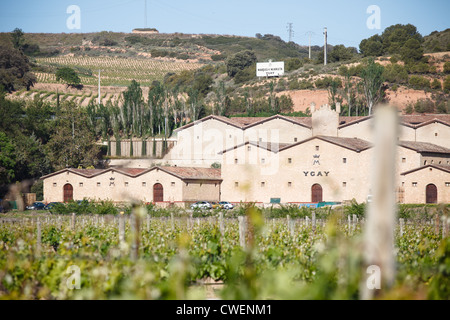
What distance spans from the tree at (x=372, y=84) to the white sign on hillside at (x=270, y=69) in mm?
16937

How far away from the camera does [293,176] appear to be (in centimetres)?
4416

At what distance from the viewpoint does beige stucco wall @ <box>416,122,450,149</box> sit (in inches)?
1850

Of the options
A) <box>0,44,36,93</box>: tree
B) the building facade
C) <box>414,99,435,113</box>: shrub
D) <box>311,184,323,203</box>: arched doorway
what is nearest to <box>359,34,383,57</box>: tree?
<box>414,99,435,113</box>: shrub

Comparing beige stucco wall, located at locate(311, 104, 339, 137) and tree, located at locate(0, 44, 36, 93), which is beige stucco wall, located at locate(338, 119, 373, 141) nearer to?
beige stucco wall, located at locate(311, 104, 339, 137)

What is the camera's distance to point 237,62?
102 meters

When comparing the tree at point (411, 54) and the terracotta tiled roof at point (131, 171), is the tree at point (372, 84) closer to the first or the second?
the tree at point (411, 54)

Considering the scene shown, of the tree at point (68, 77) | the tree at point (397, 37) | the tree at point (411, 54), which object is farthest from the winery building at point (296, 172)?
the tree at point (68, 77)

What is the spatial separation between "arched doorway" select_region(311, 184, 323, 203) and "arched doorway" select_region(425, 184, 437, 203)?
7.15 metres

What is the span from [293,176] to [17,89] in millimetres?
60924

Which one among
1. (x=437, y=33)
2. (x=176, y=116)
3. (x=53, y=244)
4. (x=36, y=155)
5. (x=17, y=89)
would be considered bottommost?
(x=53, y=244)

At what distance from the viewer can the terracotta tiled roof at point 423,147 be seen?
138ft

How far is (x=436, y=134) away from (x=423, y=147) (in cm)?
481

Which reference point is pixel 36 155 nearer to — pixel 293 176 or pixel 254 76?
pixel 293 176
